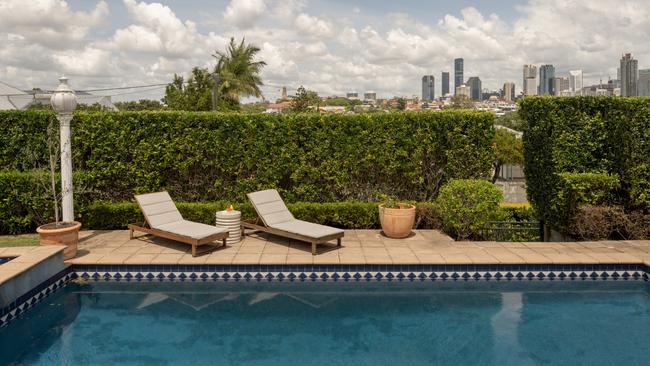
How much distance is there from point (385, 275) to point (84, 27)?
13.8m

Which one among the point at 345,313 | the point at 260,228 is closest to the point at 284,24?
the point at 260,228

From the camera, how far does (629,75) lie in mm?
45094

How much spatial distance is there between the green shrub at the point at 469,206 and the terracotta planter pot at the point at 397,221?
81cm

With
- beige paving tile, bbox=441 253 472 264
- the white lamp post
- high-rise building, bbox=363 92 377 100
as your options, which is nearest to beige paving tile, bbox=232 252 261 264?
beige paving tile, bbox=441 253 472 264

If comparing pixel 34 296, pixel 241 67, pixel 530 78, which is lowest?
pixel 34 296

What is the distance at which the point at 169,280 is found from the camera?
7879 millimetres

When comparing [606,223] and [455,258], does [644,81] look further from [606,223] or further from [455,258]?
[455,258]

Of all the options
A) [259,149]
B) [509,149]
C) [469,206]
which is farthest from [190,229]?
[509,149]

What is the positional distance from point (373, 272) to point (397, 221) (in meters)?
1.97

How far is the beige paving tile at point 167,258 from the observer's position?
26.0 feet

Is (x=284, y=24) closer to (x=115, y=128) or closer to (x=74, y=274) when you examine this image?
(x=115, y=128)

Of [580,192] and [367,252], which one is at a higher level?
[580,192]

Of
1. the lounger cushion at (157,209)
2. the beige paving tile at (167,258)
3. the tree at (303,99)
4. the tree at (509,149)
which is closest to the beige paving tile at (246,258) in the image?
the beige paving tile at (167,258)

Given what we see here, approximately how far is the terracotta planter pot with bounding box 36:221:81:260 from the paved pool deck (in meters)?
0.18
